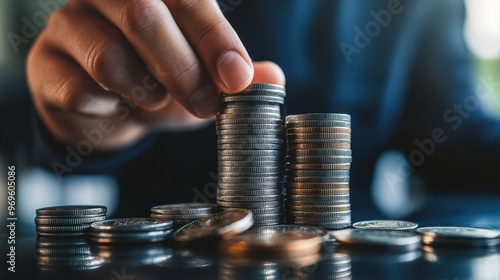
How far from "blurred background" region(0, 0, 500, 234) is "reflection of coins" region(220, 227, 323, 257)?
4.04ft

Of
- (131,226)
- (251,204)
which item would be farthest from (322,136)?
(131,226)

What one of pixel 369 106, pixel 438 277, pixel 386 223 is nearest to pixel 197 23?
pixel 386 223

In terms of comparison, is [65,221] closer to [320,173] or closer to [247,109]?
[247,109]

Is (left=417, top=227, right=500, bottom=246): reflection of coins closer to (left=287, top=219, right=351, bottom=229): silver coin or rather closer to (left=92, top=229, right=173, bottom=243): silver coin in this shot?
(left=287, top=219, right=351, bottom=229): silver coin

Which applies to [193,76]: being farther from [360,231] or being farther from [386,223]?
[386,223]

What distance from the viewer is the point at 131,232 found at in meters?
1.45

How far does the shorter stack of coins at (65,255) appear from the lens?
1.18m

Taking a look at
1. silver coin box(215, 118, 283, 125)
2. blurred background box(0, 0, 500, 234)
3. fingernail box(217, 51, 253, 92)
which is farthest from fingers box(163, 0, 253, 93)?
blurred background box(0, 0, 500, 234)

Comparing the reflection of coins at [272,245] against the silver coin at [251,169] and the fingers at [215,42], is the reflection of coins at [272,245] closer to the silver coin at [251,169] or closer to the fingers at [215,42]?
the silver coin at [251,169]

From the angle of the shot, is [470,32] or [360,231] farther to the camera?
[470,32]

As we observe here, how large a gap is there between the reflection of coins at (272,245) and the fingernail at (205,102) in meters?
0.53

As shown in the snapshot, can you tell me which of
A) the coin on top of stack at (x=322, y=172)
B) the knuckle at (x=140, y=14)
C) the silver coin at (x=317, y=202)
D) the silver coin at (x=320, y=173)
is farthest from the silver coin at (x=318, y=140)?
the knuckle at (x=140, y=14)

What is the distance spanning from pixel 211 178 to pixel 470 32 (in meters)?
1.76

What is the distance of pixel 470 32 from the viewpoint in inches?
110
